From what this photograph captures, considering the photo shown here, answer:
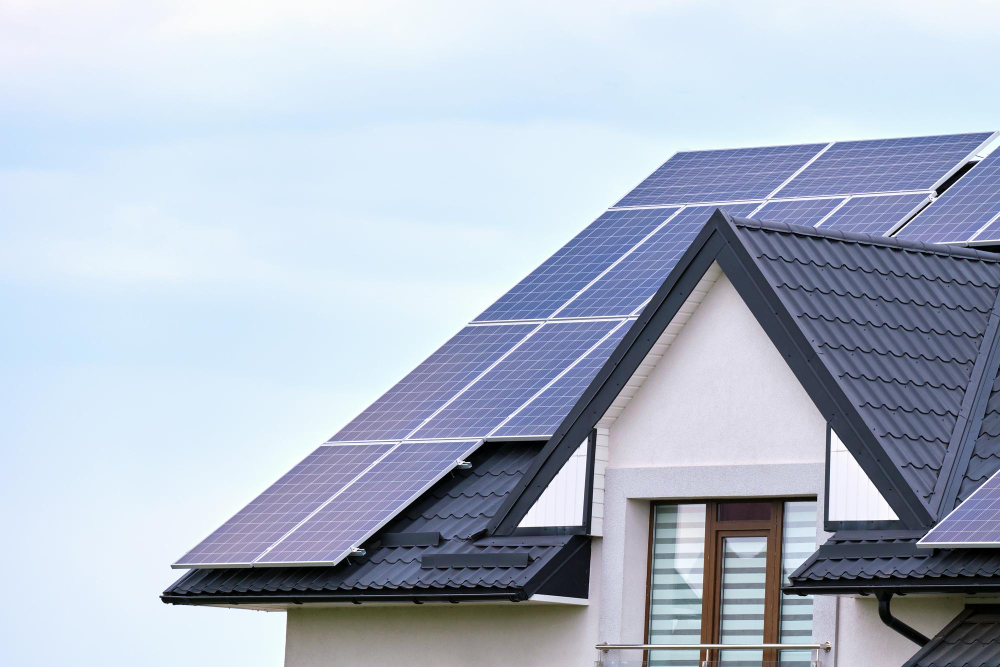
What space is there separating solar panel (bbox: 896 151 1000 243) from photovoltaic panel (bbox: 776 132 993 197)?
1.92ft

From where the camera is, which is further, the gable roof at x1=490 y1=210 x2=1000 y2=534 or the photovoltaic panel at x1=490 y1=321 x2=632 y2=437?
the photovoltaic panel at x1=490 y1=321 x2=632 y2=437

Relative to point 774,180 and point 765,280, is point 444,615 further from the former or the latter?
point 774,180

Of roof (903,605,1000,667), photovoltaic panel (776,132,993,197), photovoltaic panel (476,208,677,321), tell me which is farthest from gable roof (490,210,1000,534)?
photovoltaic panel (476,208,677,321)

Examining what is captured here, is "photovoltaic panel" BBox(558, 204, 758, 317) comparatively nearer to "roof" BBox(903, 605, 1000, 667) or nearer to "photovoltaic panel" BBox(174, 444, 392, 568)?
"photovoltaic panel" BBox(174, 444, 392, 568)

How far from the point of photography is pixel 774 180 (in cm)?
2762

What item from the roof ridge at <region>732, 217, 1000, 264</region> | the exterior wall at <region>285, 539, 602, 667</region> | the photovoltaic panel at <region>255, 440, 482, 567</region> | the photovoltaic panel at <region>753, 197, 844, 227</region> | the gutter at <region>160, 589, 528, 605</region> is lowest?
the exterior wall at <region>285, 539, 602, 667</region>

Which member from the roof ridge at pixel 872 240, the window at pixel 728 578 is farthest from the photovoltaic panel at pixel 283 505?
the roof ridge at pixel 872 240

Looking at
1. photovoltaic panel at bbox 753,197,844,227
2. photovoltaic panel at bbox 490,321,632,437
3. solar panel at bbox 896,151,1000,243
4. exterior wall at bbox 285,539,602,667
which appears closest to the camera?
exterior wall at bbox 285,539,602,667

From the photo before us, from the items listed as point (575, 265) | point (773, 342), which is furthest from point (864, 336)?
point (575, 265)

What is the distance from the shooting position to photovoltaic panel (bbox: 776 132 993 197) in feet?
85.1

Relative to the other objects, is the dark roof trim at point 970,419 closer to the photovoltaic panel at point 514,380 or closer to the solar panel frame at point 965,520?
the solar panel frame at point 965,520

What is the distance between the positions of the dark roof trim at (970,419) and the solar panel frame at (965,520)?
14.4 inches

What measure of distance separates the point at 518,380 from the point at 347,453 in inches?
92.9

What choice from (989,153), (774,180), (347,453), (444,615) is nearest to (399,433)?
(347,453)
